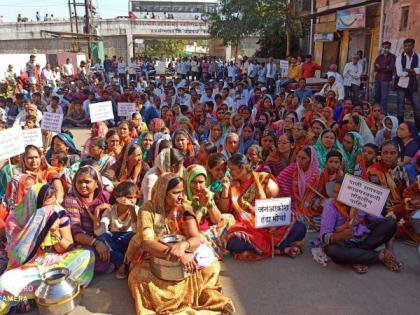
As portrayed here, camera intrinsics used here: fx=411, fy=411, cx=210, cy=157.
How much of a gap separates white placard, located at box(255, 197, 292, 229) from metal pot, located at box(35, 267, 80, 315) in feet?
5.12

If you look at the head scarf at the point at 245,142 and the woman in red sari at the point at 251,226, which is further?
the head scarf at the point at 245,142

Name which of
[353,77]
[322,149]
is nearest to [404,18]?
[353,77]

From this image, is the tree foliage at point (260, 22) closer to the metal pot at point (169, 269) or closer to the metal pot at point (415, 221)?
the metal pot at point (415, 221)

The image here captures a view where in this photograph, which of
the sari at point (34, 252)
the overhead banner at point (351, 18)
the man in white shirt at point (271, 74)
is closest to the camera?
the sari at point (34, 252)

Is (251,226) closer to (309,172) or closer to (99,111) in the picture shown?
(309,172)

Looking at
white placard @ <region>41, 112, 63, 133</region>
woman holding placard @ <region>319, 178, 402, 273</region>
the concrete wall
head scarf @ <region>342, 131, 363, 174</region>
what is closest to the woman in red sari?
woman holding placard @ <region>319, 178, 402, 273</region>

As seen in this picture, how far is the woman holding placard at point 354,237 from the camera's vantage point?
348cm

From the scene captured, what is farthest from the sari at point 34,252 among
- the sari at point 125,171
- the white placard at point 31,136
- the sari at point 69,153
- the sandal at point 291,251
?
the white placard at point 31,136

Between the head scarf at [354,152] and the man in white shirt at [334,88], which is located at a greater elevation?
the man in white shirt at [334,88]

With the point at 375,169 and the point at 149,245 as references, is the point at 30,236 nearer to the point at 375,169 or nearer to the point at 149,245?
the point at 149,245

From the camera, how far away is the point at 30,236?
10.3 ft

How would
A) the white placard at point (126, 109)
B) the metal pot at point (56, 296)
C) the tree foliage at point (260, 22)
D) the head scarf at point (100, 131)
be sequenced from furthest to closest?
1. the tree foliage at point (260, 22)
2. the white placard at point (126, 109)
3. the head scarf at point (100, 131)
4. the metal pot at point (56, 296)

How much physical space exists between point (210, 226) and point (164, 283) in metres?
0.98

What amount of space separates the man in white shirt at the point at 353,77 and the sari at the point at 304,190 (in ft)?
19.4
